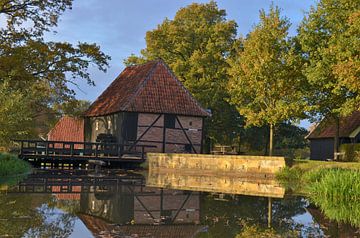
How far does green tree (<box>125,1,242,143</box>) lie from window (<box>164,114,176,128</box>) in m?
6.66

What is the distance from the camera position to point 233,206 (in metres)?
12.7

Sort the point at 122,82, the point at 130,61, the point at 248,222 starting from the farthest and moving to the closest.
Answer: the point at 130,61
the point at 122,82
the point at 248,222

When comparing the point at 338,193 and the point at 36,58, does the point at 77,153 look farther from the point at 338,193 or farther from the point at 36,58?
the point at 338,193

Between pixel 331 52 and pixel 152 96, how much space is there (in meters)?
13.4

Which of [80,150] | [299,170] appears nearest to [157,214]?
[299,170]

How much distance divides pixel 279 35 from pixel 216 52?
42.2ft

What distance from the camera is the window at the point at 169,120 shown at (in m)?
34.0

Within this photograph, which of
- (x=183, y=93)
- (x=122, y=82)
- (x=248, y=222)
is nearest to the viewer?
(x=248, y=222)

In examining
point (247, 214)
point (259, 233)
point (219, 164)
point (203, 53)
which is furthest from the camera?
point (203, 53)

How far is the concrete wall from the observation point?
22.5 metres

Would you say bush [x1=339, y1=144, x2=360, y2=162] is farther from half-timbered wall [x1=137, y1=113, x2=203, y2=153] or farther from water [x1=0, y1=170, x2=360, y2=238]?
water [x1=0, y1=170, x2=360, y2=238]

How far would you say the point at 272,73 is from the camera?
27.7 meters

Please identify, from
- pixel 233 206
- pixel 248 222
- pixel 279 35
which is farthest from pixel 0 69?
pixel 248 222

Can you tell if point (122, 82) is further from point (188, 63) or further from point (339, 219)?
point (339, 219)
